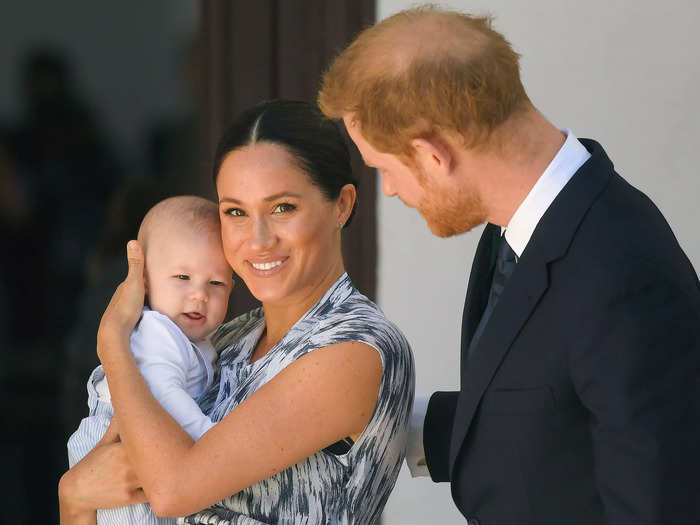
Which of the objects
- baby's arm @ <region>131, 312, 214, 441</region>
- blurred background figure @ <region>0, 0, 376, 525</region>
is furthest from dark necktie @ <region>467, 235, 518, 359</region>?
blurred background figure @ <region>0, 0, 376, 525</region>

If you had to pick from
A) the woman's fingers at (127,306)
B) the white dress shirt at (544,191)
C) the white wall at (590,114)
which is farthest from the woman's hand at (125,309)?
the white wall at (590,114)

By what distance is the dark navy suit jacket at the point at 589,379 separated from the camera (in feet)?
4.55

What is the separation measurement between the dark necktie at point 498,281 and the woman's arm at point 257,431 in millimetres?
195

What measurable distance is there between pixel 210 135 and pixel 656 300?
6.46ft

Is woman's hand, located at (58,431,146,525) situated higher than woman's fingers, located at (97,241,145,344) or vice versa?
woman's fingers, located at (97,241,145,344)

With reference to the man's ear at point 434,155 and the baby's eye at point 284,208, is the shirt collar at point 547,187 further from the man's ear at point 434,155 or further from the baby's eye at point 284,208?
the baby's eye at point 284,208

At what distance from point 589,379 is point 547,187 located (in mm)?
339

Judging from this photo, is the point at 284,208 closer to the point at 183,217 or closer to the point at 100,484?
the point at 183,217

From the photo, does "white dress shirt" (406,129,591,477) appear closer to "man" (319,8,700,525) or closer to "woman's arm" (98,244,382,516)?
"man" (319,8,700,525)

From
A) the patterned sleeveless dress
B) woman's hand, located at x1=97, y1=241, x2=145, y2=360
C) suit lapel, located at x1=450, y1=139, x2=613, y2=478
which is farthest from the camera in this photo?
woman's hand, located at x1=97, y1=241, x2=145, y2=360

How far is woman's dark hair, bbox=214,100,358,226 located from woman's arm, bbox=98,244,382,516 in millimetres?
417

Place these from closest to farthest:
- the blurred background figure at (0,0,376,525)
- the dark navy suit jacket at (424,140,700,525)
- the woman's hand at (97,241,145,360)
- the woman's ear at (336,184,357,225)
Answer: the dark navy suit jacket at (424,140,700,525)
the woman's hand at (97,241,145,360)
the woman's ear at (336,184,357,225)
the blurred background figure at (0,0,376,525)

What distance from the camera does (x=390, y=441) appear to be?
193cm

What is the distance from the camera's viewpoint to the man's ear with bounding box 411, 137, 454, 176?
5.16 ft
